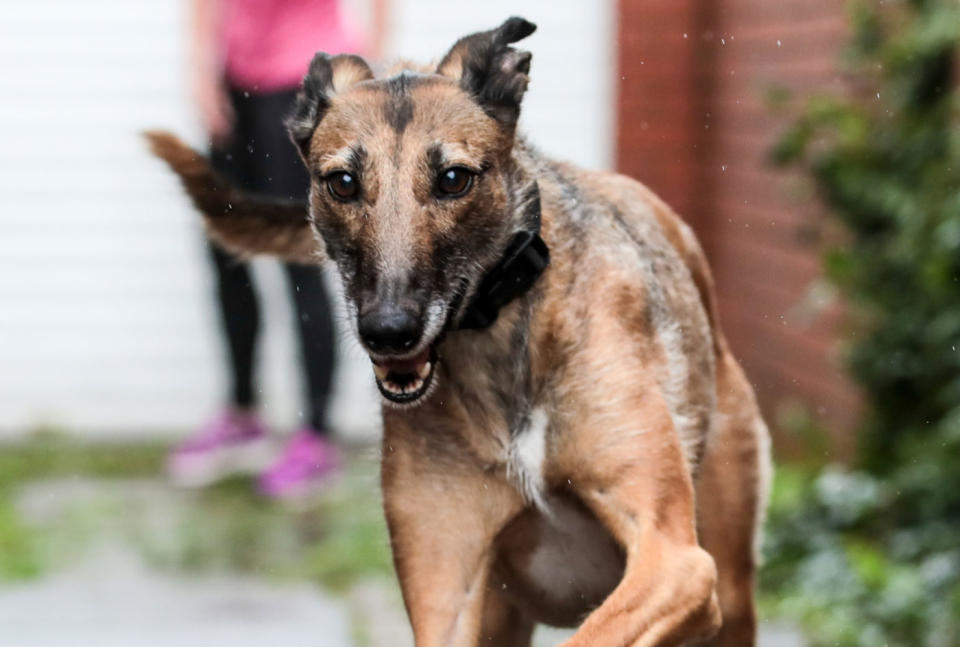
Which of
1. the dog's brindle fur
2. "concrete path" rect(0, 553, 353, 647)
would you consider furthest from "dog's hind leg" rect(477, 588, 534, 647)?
"concrete path" rect(0, 553, 353, 647)

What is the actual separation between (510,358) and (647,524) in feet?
1.12

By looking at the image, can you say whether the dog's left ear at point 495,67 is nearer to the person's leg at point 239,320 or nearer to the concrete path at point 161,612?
the person's leg at point 239,320

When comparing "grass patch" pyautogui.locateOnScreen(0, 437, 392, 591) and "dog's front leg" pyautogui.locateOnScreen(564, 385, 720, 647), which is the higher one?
"dog's front leg" pyautogui.locateOnScreen(564, 385, 720, 647)

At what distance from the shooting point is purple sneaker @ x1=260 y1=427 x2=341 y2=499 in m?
5.07

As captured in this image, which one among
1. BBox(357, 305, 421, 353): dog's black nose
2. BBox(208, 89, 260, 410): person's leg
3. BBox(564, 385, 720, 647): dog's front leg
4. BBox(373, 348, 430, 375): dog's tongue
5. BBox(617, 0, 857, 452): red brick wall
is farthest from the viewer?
BBox(617, 0, 857, 452): red brick wall

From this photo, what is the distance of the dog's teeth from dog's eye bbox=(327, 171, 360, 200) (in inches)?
10.1

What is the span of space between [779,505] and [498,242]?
348cm

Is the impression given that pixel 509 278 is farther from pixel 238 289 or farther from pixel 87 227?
pixel 87 227

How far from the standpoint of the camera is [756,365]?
5867mm

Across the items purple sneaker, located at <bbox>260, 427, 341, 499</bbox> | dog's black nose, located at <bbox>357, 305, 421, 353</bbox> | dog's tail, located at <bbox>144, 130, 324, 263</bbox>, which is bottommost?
purple sneaker, located at <bbox>260, 427, 341, 499</bbox>

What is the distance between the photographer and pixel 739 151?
17.7 feet

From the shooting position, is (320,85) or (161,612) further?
(161,612)

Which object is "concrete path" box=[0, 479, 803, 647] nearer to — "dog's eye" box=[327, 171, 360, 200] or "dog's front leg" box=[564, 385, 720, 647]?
"dog's front leg" box=[564, 385, 720, 647]

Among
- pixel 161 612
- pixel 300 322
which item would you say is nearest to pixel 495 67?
pixel 300 322
